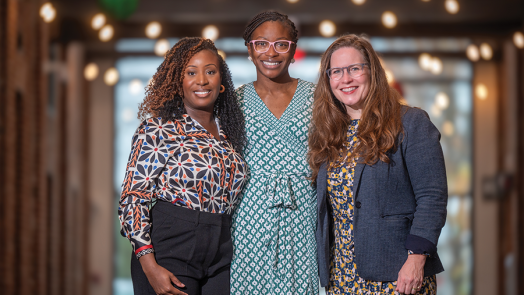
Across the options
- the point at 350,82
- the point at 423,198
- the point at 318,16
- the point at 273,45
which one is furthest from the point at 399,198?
the point at 318,16

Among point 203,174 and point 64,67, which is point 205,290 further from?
point 64,67

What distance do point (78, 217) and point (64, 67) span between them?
1785mm

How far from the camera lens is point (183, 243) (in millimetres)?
2020

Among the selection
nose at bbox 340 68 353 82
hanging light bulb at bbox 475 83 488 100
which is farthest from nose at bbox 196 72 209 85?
hanging light bulb at bbox 475 83 488 100

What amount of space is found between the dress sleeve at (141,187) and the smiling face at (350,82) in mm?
649

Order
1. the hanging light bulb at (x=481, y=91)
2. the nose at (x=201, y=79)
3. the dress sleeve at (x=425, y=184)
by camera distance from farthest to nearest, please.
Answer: the hanging light bulb at (x=481, y=91)
the nose at (x=201, y=79)
the dress sleeve at (x=425, y=184)

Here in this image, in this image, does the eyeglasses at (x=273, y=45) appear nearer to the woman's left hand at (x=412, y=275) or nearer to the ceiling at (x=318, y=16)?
the woman's left hand at (x=412, y=275)

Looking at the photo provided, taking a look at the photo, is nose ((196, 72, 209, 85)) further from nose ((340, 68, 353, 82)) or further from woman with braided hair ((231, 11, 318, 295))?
nose ((340, 68, 353, 82))

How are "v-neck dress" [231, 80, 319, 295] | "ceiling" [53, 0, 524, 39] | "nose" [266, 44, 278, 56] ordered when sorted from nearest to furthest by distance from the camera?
"v-neck dress" [231, 80, 319, 295] < "nose" [266, 44, 278, 56] < "ceiling" [53, 0, 524, 39]

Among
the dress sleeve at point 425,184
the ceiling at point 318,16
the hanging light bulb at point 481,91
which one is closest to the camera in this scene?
the dress sleeve at point 425,184

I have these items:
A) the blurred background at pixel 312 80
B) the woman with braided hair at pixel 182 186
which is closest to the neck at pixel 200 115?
the woman with braided hair at pixel 182 186

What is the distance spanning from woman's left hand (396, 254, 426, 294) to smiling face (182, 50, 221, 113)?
89cm

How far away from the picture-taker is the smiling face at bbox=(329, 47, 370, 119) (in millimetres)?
2066

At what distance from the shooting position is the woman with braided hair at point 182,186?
1998 mm
